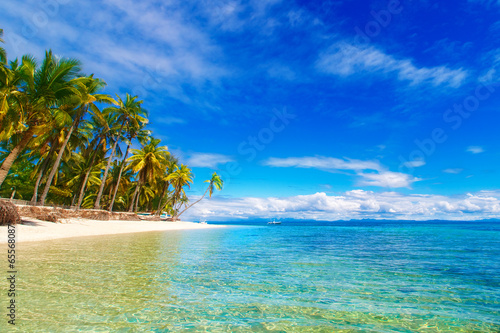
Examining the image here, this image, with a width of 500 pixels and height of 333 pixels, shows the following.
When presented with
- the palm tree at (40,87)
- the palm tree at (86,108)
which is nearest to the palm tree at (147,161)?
the palm tree at (86,108)

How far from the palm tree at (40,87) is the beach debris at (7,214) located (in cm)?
224

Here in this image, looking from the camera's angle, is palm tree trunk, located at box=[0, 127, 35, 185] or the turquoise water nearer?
the turquoise water

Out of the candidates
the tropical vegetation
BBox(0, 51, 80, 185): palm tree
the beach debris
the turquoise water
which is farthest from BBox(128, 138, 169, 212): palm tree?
the turquoise water

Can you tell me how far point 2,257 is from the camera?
899 centimetres

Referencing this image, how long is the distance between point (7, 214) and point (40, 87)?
8.23m

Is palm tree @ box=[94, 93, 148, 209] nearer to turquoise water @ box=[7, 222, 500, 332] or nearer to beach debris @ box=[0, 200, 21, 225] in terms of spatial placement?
beach debris @ box=[0, 200, 21, 225]

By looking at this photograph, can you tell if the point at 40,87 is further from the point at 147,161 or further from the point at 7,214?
the point at 147,161

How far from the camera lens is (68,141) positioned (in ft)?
101

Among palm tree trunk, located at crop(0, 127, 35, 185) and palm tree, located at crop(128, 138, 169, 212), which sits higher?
palm tree, located at crop(128, 138, 169, 212)

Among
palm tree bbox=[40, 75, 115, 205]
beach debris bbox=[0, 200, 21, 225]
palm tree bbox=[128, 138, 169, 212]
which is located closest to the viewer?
beach debris bbox=[0, 200, 21, 225]

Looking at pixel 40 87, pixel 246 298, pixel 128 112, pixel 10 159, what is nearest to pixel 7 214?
pixel 10 159

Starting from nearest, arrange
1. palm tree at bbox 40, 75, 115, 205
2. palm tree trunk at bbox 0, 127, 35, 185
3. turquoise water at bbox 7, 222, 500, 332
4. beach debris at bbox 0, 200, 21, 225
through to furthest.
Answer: turquoise water at bbox 7, 222, 500, 332, beach debris at bbox 0, 200, 21, 225, palm tree trunk at bbox 0, 127, 35, 185, palm tree at bbox 40, 75, 115, 205

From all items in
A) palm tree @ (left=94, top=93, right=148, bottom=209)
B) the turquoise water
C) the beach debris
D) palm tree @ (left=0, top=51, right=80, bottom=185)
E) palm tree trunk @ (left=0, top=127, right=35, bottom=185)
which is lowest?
the turquoise water

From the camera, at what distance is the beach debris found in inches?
588
